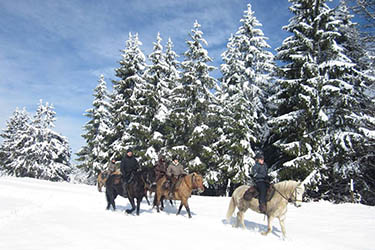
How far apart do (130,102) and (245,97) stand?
11095mm

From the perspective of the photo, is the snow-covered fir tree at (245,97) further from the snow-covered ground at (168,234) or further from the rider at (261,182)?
the rider at (261,182)

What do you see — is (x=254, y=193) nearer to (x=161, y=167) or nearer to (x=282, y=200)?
(x=282, y=200)

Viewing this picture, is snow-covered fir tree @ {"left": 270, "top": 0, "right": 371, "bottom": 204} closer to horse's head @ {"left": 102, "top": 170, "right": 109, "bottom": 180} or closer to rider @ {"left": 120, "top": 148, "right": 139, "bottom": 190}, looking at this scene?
rider @ {"left": 120, "top": 148, "right": 139, "bottom": 190}

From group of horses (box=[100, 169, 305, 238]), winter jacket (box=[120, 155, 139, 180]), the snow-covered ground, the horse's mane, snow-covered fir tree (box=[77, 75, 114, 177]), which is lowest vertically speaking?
the snow-covered ground

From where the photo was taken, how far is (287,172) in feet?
53.7

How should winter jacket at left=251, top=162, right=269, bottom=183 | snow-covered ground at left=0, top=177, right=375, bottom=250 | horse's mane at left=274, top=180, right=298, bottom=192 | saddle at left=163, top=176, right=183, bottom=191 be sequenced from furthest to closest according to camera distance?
saddle at left=163, top=176, right=183, bottom=191
winter jacket at left=251, top=162, right=269, bottom=183
horse's mane at left=274, top=180, right=298, bottom=192
snow-covered ground at left=0, top=177, right=375, bottom=250

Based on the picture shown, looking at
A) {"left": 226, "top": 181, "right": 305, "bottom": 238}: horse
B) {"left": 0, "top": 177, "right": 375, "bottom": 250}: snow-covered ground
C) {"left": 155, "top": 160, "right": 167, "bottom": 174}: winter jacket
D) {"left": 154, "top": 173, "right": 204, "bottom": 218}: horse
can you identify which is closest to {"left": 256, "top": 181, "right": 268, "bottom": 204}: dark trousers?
{"left": 226, "top": 181, "right": 305, "bottom": 238}: horse

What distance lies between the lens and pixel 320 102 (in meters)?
16.5

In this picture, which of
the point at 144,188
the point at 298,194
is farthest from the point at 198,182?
the point at 298,194

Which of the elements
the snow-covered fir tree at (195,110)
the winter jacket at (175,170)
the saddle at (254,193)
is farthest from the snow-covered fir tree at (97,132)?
the saddle at (254,193)

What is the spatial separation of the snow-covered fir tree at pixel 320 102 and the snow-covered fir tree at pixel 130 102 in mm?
12546

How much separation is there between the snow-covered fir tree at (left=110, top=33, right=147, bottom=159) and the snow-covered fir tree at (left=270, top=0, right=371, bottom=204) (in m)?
12.5

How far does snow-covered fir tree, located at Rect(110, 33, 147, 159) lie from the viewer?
24.7 meters

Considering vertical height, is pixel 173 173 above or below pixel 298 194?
above
